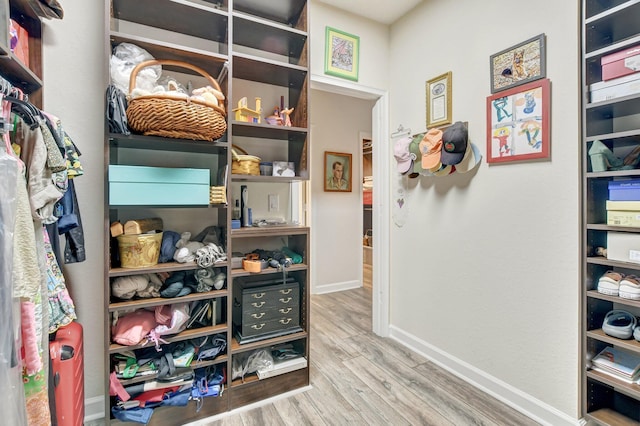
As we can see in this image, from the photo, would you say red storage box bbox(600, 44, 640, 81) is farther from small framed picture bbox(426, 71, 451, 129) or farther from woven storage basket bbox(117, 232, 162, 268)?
woven storage basket bbox(117, 232, 162, 268)

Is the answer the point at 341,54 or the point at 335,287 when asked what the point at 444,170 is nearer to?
the point at 341,54

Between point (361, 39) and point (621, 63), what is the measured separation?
5.82 ft

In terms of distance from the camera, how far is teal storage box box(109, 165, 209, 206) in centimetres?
146

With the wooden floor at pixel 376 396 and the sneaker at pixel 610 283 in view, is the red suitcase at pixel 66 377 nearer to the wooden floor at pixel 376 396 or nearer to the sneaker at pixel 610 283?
the wooden floor at pixel 376 396

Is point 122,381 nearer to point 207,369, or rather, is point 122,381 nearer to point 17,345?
point 207,369

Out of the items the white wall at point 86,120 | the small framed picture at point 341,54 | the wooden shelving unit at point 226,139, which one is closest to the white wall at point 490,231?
the small framed picture at point 341,54

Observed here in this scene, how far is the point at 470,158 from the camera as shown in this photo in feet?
6.70

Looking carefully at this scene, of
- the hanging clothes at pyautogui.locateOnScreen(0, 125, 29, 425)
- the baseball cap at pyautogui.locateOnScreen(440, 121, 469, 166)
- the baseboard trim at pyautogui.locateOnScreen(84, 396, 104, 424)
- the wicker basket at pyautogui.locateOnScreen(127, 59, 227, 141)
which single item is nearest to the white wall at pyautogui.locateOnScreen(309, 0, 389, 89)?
the baseball cap at pyautogui.locateOnScreen(440, 121, 469, 166)

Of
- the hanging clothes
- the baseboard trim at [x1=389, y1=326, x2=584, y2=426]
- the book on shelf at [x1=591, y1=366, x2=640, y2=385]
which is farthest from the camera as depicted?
the baseboard trim at [x1=389, y1=326, x2=584, y2=426]

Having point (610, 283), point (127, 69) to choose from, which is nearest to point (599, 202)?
point (610, 283)

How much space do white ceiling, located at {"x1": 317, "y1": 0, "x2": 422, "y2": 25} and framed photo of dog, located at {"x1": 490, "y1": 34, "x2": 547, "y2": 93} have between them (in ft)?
3.14

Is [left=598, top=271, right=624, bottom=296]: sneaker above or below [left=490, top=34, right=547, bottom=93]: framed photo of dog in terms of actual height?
below

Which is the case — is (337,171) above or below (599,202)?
above

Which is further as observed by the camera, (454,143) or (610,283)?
(454,143)
